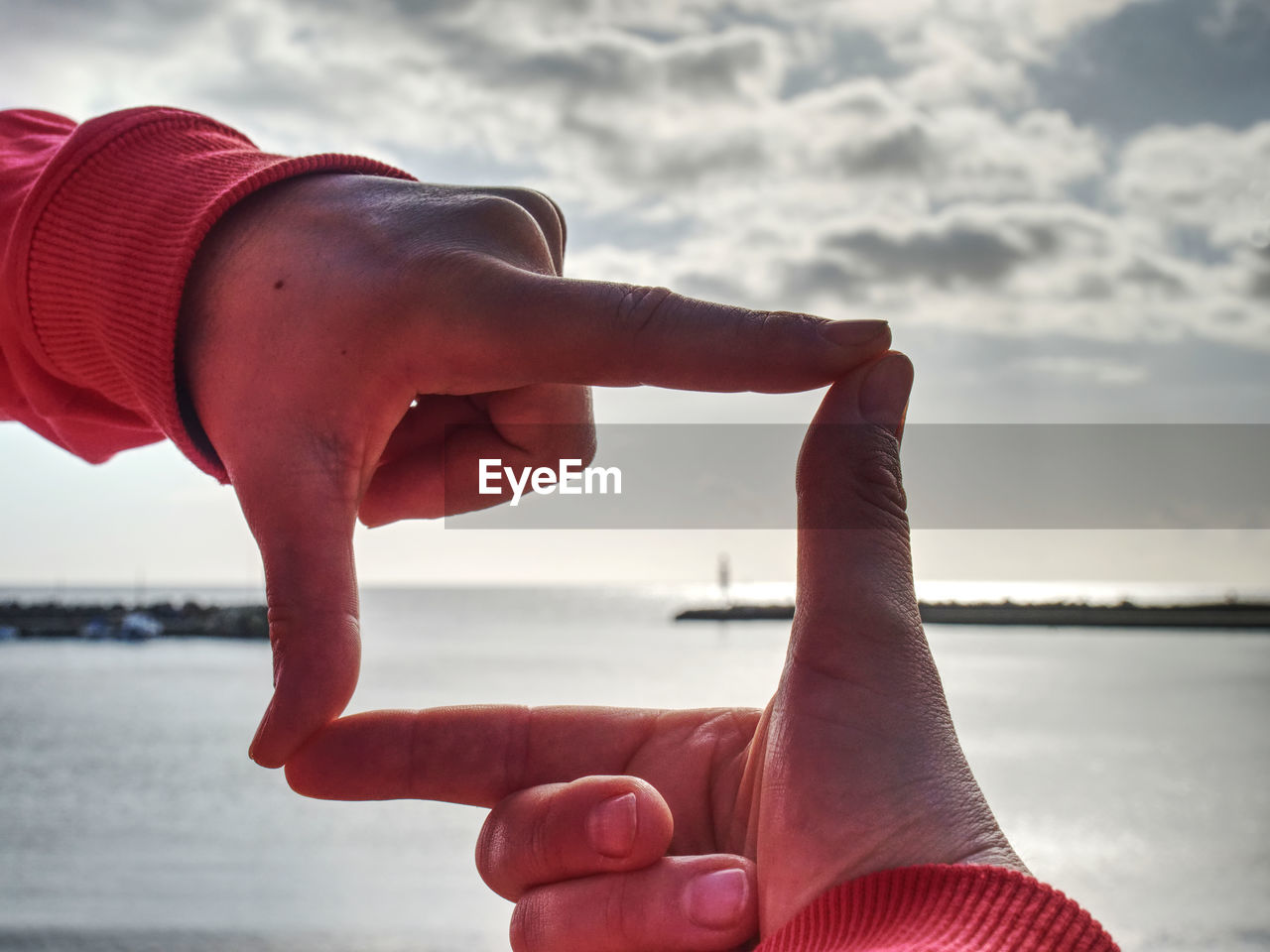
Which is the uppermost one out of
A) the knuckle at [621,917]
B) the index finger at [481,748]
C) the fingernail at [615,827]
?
the index finger at [481,748]

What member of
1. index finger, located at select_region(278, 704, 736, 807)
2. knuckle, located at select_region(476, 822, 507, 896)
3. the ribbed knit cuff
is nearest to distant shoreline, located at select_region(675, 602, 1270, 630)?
index finger, located at select_region(278, 704, 736, 807)

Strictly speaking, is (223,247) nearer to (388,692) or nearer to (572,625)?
(388,692)

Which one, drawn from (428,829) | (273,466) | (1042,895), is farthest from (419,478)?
(428,829)

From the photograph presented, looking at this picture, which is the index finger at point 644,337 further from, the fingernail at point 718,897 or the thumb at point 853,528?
the fingernail at point 718,897

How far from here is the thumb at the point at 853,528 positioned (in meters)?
1.08

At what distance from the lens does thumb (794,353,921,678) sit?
108 cm

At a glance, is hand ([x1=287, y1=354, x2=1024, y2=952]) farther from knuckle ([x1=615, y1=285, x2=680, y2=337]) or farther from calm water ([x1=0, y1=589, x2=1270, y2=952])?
calm water ([x1=0, y1=589, x2=1270, y2=952])

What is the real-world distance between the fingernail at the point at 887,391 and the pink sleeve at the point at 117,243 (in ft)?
2.29

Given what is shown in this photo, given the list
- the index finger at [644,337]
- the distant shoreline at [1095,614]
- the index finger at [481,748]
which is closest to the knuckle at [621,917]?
the index finger at [481,748]

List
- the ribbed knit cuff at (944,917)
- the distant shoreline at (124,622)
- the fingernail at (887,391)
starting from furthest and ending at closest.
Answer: the distant shoreline at (124,622) → the fingernail at (887,391) → the ribbed knit cuff at (944,917)

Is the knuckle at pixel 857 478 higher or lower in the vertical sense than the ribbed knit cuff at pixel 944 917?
higher

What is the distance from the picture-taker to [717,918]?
42.3 inches

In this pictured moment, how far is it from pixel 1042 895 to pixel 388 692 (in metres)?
29.1

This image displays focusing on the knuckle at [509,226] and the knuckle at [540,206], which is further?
the knuckle at [540,206]
